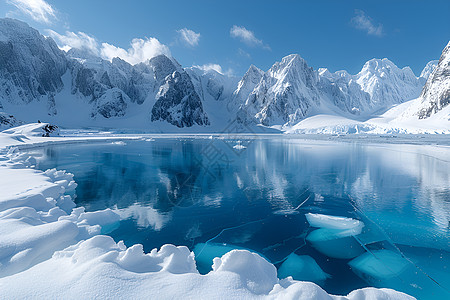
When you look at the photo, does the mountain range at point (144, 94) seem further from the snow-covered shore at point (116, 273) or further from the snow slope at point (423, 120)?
the snow-covered shore at point (116, 273)

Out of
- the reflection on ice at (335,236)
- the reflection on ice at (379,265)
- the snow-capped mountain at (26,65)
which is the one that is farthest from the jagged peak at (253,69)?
the reflection on ice at (379,265)

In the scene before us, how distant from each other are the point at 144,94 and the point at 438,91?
6328 inches

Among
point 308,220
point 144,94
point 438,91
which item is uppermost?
point 144,94

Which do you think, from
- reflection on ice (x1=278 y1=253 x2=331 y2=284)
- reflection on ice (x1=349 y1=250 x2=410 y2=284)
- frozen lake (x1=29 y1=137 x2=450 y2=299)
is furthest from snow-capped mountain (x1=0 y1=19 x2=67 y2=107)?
reflection on ice (x1=349 y1=250 x2=410 y2=284)

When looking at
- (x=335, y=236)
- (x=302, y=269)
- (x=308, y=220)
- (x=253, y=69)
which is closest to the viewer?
(x=302, y=269)

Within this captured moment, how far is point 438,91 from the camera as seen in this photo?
100m

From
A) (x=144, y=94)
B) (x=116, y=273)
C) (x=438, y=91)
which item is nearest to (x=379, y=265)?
(x=116, y=273)

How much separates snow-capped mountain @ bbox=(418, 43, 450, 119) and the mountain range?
1.28 feet

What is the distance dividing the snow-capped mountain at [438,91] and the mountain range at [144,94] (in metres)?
0.39

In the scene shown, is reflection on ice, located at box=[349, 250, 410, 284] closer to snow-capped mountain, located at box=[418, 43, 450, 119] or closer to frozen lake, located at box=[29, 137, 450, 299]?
frozen lake, located at box=[29, 137, 450, 299]

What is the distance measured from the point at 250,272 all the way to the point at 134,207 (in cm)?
867

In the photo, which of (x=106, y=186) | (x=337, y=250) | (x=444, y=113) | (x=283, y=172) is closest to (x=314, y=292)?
(x=337, y=250)

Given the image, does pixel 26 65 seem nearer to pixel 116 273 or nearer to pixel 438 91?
pixel 116 273

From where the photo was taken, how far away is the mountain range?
107m
